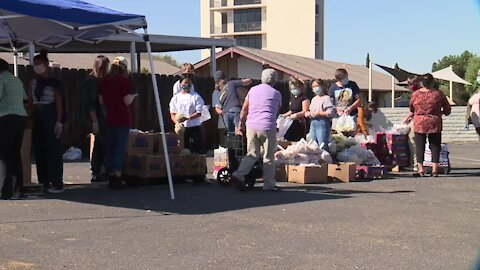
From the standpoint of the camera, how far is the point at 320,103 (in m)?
12.0

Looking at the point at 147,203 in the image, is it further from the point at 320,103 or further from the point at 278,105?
the point at 320,103

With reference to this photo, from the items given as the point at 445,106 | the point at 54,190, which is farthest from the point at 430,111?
the point at 54,190

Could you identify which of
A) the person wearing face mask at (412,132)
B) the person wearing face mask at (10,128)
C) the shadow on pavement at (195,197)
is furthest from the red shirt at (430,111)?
the person wearing face mask at (10,128)

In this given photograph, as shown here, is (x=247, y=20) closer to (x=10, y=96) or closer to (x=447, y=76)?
(x=447, y=76)

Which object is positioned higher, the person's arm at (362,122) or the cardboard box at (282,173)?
the person's arm at (362,122)

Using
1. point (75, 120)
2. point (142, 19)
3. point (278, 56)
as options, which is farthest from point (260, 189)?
point (278, 56)

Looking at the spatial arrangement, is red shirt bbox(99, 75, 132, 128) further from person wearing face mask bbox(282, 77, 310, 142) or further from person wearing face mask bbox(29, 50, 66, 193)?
person wearing face mask bbox(282, 77, 310, 142)

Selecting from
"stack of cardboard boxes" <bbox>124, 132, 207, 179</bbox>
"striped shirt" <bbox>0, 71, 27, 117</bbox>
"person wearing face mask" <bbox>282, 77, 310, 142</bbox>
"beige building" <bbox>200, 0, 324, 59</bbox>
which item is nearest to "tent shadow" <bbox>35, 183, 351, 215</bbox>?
"stack of cardboard boxes" <bbox>124, 132, 207, 179</bbox>

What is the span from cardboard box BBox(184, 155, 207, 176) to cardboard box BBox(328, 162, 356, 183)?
7.67ft

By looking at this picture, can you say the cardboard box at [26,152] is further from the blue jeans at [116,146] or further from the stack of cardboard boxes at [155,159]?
the stack of cardboard boxes at [155,159]

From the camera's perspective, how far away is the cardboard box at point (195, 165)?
1107 cm

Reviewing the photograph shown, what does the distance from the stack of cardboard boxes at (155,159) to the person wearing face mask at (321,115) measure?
226cm

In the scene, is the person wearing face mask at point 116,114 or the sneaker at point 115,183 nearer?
the person wearing face mask at point 116,114

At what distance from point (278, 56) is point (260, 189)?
123ft
